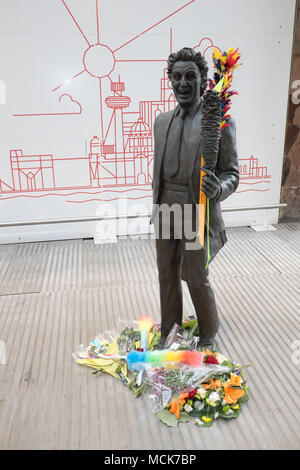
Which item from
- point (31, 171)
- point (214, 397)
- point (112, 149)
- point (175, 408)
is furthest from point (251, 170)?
point (175, 408)

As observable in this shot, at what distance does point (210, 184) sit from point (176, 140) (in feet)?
1.29

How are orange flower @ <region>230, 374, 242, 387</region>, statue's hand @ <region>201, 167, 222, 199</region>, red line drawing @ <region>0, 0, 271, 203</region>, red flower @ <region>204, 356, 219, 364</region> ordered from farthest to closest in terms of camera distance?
red line drawing @ <region>0, 0, 271, 203</region>, red flower @ <region>204, 356, 219, 364</region>, orange flower @ <region>230, 374, 242, 387</region>, statue's hand @ <region>201, 167, 222, 199</region>

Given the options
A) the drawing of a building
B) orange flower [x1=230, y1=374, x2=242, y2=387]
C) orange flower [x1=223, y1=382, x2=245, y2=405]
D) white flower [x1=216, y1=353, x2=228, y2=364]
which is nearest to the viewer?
orange flower [x1=223, y1=382, x2=245, y2=405]

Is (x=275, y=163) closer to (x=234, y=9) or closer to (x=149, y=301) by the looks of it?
(x=234, y=9)

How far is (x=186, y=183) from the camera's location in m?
2.62

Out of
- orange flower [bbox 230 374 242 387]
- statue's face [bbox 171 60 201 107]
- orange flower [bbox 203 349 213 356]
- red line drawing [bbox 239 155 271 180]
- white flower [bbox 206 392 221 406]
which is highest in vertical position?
statue's face [bbox 171 60 201 107]

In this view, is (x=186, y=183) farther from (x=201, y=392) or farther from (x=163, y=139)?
(x=201, y=392)

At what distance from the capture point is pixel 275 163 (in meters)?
5.54

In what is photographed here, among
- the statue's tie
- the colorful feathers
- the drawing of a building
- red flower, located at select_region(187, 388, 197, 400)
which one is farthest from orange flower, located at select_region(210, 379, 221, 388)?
the drawing of a building

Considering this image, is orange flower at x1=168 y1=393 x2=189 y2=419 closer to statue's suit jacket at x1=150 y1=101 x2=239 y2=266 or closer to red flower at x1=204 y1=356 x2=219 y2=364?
red flower at x1=204 y1=356 x2=219 y2=364

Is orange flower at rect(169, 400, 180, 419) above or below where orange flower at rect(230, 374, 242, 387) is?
below

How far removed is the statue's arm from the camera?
2.52m
